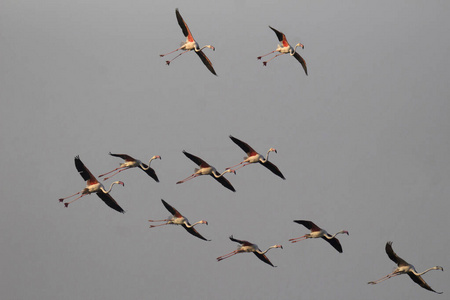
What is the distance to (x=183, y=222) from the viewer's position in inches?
1886

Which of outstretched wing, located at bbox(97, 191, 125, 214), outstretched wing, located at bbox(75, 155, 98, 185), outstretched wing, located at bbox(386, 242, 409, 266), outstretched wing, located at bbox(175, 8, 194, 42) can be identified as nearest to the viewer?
outstretched wing, located at bbox(386, 242, 409, 266)

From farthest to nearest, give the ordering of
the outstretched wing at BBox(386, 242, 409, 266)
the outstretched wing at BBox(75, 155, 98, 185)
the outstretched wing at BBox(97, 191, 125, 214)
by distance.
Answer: the outstretched wing at BBox(97, 191, 125, 214) → the outstretched wing at BBox(75, 155, 98, 185) → the outstretched wing at BBox(386, 242, 409, 266)

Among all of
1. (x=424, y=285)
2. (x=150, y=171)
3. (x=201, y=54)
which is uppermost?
(x=201, y=54)

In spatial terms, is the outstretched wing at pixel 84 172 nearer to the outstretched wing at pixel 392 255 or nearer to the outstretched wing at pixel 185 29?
the outstretched wing at pixel 185 29

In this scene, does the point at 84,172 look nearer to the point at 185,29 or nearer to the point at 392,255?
the point at 185,29

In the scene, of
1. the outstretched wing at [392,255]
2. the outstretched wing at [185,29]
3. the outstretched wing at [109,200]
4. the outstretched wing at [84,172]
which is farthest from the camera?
the outstretched wing at [185,29]

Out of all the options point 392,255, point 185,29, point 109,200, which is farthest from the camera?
point 185,29

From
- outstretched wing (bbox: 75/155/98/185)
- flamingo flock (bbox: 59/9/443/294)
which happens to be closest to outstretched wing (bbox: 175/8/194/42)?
flamingo flock (bbox: 59/9/443/294)

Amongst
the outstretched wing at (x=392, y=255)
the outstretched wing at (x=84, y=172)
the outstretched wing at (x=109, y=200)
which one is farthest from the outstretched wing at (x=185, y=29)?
the outstretched wing at (x=392, y=255)

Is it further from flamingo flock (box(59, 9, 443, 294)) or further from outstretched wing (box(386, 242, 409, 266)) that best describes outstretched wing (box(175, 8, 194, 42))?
outstretched wing (box(386, 242, 409, 266))

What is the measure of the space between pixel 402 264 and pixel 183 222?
10.0 meters

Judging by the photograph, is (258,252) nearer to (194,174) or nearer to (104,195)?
(194,174)

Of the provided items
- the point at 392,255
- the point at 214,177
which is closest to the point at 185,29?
the point at 214,177

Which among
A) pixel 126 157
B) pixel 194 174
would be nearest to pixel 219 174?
pixel 194 174
